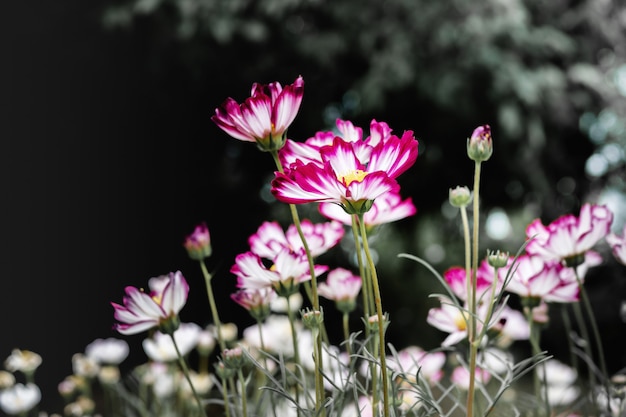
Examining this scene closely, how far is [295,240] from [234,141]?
2106 millimetres

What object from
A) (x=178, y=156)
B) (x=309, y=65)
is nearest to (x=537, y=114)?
(x=309, y=65)

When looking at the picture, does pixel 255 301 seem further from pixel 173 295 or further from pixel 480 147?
pixel 480 147

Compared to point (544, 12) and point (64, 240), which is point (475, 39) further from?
point (64, 240)

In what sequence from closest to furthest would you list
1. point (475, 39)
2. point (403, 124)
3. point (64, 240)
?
point (475, 39), point (403, 124), point (64, 240)

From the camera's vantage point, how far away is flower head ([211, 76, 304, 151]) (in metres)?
0.44

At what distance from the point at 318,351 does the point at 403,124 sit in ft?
6.42

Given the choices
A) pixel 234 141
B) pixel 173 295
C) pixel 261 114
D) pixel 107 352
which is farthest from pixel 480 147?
pixel 234 141

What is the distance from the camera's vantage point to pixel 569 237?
57 centimetres

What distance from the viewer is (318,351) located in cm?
46

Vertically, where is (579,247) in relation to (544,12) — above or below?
below

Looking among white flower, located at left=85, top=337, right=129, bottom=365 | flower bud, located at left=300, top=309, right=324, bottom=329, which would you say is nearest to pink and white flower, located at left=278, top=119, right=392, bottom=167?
flower bud, located at left=300, top=309, right=324, bottom=329

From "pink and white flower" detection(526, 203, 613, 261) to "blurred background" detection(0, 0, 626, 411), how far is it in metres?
1.49

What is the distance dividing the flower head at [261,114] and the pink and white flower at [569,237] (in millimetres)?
249

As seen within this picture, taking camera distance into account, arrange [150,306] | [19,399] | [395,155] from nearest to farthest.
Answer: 1. [395,155]
2. [150,306]
3. [19,399]
